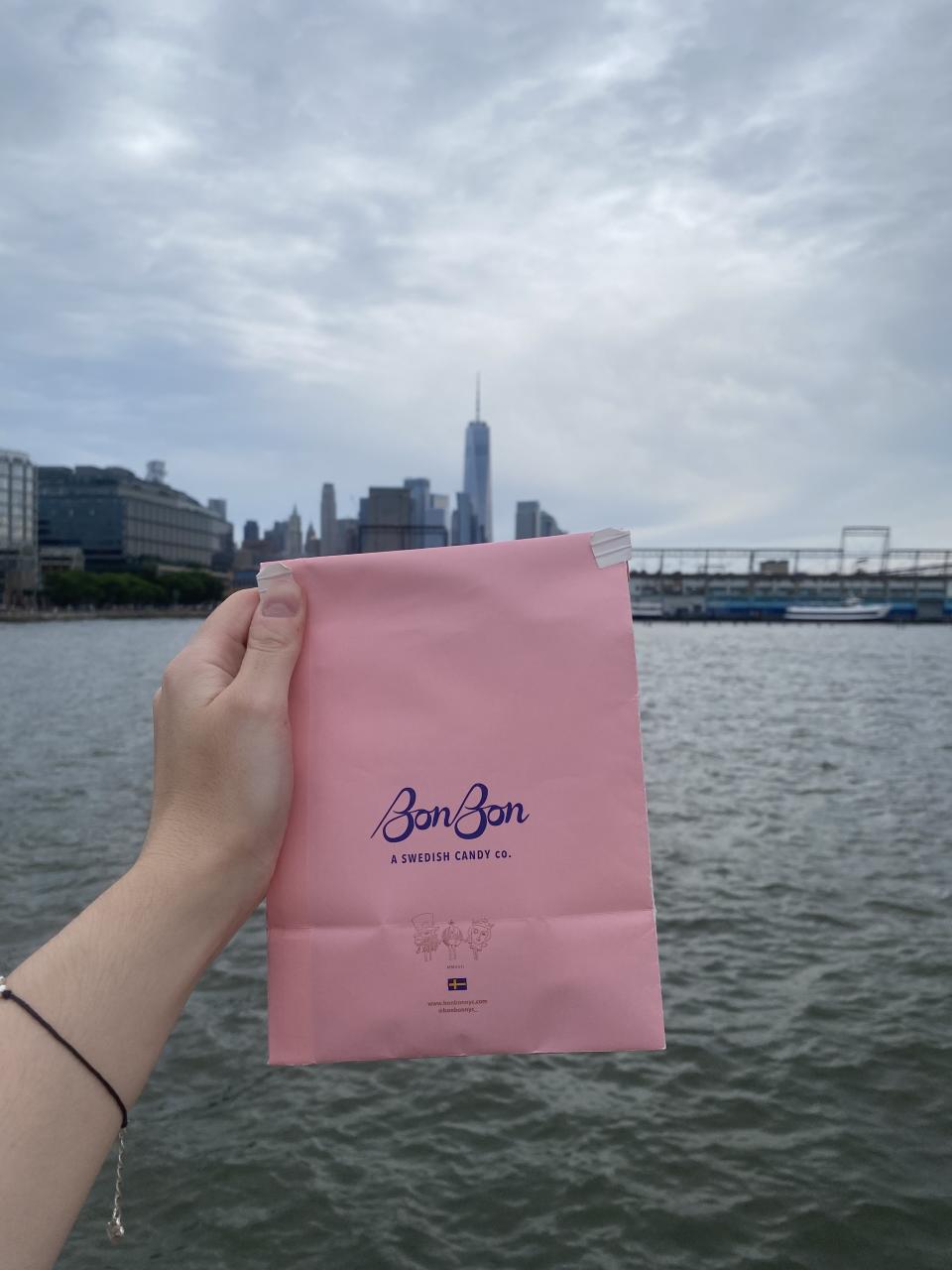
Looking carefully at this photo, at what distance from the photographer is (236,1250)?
18.3 ft

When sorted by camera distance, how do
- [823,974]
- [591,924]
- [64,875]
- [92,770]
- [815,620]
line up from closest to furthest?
[591,924] → [823,974] → [64,875] → [92,770] → [815,620]

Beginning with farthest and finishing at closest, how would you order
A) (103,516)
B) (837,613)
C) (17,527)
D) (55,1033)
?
(103,516)
(17,527)
(837,613)
(55,1033)

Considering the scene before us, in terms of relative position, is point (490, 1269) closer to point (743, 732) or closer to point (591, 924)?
point (591, 924)

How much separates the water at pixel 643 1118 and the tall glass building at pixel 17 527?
15529 cm

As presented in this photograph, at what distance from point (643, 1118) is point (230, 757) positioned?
6541 mm

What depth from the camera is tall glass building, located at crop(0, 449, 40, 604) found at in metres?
154

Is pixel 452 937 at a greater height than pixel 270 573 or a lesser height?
lesser

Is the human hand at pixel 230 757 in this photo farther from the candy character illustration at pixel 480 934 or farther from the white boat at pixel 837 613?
the white boat at pixel 837 613

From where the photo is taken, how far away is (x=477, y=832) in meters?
1.60

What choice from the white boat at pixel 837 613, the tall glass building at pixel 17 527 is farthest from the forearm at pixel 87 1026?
the tall glass building at pixel 17 527

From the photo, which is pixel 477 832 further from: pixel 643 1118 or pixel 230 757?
pixel 643 1118

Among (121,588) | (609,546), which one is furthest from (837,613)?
(609,546)

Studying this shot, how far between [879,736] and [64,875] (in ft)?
75.1

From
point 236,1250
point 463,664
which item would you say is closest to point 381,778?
point 463,664
